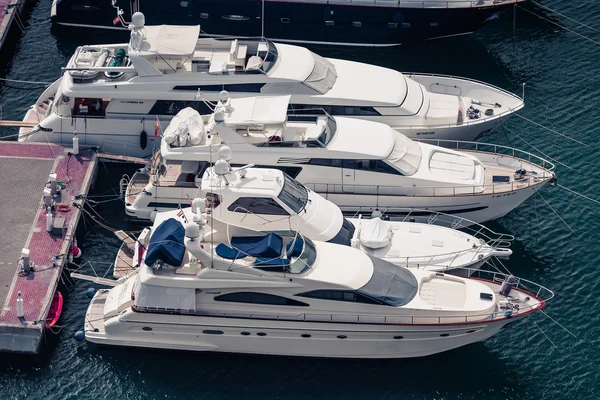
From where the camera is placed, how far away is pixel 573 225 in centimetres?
4316

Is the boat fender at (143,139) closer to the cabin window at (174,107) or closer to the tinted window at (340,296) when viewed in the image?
the cabin window at (174,107)

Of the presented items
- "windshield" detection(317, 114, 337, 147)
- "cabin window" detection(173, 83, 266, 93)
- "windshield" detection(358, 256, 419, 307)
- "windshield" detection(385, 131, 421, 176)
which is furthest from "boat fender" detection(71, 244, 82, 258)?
"windshield" detection(385, 131, 421, 176)

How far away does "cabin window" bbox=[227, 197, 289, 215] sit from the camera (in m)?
38.1

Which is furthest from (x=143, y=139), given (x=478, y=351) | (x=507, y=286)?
(x=507, y=286)

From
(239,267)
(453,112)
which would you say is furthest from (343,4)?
(239,267)

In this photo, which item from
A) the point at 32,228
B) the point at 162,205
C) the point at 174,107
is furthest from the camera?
the point at 174,107

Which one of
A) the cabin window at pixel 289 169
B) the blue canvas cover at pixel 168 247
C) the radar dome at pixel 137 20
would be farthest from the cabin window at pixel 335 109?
the blue canvas cover at pixel 168 247

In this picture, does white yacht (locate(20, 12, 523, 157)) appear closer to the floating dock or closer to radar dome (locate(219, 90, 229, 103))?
the floating dock

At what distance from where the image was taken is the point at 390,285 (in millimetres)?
35688

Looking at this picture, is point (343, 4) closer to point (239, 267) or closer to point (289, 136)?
point (289, 136)

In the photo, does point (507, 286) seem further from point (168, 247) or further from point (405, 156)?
point (168, 247)

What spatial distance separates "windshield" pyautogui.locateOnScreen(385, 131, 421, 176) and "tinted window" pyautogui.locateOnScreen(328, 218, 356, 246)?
3531 millimetres

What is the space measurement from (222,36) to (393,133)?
1521 centimetres

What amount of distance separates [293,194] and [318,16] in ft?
57.6
